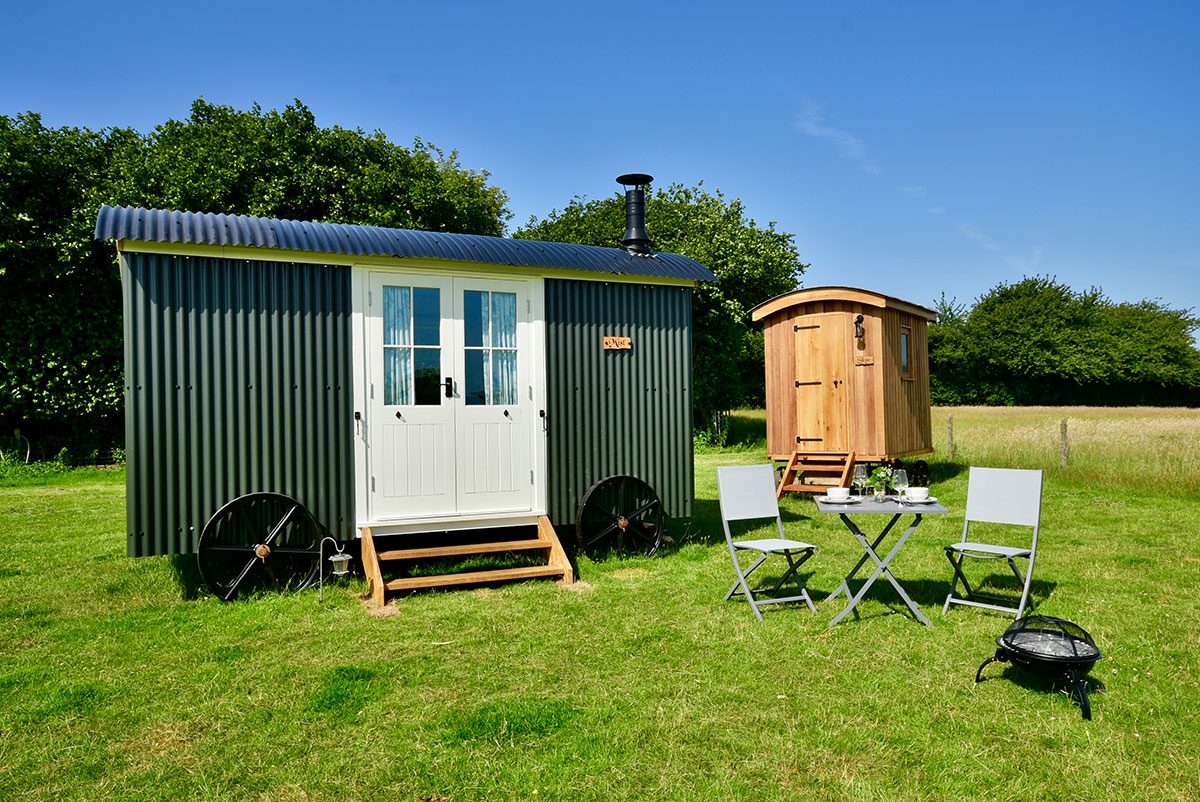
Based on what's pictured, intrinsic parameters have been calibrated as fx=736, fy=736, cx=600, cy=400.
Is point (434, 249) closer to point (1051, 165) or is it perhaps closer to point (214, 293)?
point (214, 293)

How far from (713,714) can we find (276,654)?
2.57 meters

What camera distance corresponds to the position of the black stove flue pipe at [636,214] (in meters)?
7.48

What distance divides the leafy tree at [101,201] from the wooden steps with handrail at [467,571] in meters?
11.3

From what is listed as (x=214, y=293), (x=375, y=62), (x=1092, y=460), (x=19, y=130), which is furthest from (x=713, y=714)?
(x=19, y=130)

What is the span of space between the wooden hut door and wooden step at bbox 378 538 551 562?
5.77 m

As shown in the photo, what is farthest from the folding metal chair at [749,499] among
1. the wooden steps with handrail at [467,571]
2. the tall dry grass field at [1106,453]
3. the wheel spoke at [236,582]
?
the tall dry grass field at [1106,453]

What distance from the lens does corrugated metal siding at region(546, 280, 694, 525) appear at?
22.1ft

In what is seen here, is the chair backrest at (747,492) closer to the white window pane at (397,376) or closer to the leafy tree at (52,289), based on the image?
the white window pane at (397,376)

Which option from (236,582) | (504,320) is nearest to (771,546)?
(504,320)

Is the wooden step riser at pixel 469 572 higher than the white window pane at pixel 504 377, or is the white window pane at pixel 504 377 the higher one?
the white window pane at pixel 504 377

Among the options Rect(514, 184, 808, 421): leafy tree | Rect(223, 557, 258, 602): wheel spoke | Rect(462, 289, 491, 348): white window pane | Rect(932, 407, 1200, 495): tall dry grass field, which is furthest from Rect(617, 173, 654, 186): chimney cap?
Rect(514, 184, 808, 421): leafy tree

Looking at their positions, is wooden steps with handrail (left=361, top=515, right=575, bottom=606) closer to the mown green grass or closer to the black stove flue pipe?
the mown green grass

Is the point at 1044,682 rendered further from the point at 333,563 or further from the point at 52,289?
the point at 52,289

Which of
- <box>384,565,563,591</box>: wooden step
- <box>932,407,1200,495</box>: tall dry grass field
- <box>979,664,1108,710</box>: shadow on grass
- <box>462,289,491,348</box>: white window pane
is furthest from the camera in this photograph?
<box>932,407,1200,495</box>: tall dry grass field
